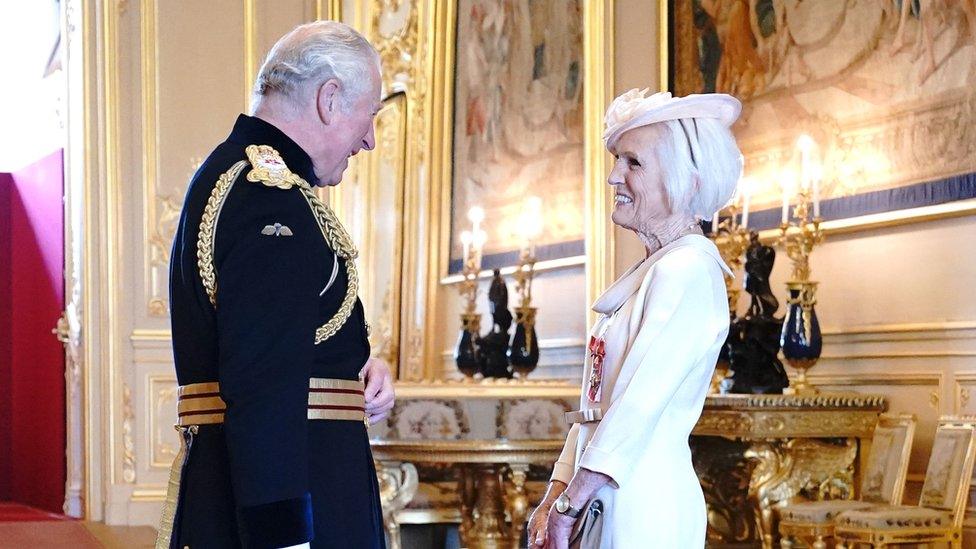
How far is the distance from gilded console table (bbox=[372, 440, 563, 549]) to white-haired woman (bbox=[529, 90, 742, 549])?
317 centimetres

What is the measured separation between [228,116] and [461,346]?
297 centimetres

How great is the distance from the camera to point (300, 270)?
2.26 meters

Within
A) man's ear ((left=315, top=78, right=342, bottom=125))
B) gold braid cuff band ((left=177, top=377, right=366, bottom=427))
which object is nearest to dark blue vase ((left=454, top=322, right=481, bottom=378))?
gold braid cuff band ((left=177, top=377, right=366, bottom=427))

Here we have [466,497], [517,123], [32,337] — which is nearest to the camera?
[466,497]

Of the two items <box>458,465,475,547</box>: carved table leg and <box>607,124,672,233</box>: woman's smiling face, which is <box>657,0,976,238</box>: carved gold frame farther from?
<box>607,124,672,233</box>: woman's smiling face

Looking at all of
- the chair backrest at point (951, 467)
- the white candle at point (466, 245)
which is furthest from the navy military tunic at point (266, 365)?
the white candle at point (466, 245)

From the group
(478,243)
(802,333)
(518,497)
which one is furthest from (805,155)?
(478,243)

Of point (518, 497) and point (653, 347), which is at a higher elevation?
point (653, 347)

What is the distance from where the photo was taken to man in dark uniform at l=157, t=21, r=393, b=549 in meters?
2.18

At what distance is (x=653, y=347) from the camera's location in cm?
264

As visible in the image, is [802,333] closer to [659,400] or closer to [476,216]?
[476,216]

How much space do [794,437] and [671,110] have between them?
11.7 feet

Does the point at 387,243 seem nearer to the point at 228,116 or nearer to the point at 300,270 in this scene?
the point at 228,116

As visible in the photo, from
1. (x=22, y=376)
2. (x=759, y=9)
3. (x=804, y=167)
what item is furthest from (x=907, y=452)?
(x=22, y=376)
